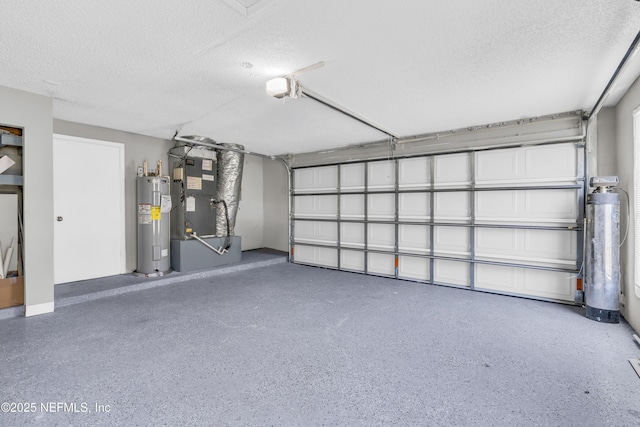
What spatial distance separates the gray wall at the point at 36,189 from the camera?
9.73 ft

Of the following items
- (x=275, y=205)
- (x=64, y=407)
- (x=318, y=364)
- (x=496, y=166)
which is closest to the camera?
(x=64, y=407)

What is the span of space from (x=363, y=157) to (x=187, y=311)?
3.88 meters

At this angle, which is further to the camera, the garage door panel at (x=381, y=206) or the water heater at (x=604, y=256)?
the garage door panel at (x=381, y=206)

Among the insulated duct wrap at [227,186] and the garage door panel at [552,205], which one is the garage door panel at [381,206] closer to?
the garage door panel at [552,205]

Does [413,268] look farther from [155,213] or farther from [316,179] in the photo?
[155,213]

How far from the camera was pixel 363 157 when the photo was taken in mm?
5480

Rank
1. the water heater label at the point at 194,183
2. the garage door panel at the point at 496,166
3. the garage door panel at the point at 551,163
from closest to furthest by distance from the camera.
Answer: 1. the garage door panel at the point at 551,163
2. the garage door panel at the point at 496,166
3. the water heater label at the point at 194,183

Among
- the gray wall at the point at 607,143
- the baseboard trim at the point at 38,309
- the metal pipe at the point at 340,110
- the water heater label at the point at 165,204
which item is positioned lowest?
the baseboard trim at the point at 38,309

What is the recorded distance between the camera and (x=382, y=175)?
5.19 m

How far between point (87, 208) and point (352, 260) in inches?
173

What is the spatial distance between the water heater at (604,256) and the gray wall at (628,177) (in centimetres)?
10

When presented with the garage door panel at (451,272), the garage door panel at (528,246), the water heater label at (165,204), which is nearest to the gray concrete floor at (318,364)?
the garage door panel at (528,246)

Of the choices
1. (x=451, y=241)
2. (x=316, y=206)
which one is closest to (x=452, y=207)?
(x=451, y=241)

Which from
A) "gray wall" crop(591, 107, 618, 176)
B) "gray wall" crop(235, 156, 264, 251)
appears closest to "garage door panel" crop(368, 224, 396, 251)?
"gray wall" crop(591, 107, 618, 176)
